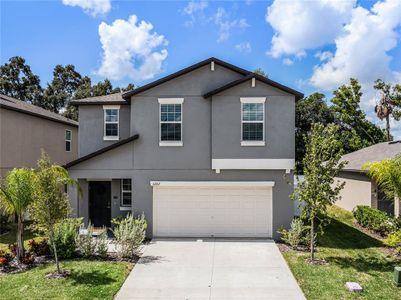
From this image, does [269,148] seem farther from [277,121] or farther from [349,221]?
[349,221]

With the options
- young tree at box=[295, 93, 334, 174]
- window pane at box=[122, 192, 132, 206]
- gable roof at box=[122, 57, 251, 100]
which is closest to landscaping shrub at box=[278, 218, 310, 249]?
gable roof at box=[122, 57, 251, 100]

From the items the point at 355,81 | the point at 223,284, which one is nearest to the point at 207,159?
the point at 223,284

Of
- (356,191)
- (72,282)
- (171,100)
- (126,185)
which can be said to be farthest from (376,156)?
(72,282)

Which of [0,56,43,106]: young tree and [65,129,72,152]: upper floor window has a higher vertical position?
[0,56,43,106]: young tree

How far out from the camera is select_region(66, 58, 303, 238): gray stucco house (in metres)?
13.7

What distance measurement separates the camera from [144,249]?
40.4 feet

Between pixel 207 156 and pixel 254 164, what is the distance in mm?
2105

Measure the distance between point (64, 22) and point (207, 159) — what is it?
895cm

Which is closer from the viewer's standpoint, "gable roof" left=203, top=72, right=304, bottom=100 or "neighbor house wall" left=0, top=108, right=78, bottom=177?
"gable roof" left=203, top=72, right=304, bottom=100

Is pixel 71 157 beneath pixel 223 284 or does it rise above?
above

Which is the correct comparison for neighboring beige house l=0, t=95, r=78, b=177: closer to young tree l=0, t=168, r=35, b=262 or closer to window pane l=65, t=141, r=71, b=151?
window pane l=65, t=141, r=71, b=151

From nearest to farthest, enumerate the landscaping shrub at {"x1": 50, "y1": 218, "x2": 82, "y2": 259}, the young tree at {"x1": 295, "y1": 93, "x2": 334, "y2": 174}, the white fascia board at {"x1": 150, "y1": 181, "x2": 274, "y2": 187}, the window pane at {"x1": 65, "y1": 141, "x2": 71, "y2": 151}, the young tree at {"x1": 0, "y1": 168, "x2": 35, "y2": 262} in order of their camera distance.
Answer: the young tree at {"x1": 0, "y1": 168, "x2": 35, "y2": 262} → the landscaping shrub at {"x1": 50, "y1": 218, "x2": 82, "y2": 259} → the white fascia board at {"x1": 150, "y1": 181, "x2": 274, "y2": 187} → the window pane at {"x1": 65, "y1": 141, "x2": 71, "y2": 151} → the young tree at {"x1": 295, "y1": 93, "x2": 334, "y2": 174}

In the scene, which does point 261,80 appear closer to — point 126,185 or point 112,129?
point 112,129

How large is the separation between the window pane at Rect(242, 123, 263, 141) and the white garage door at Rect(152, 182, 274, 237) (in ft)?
6.95
